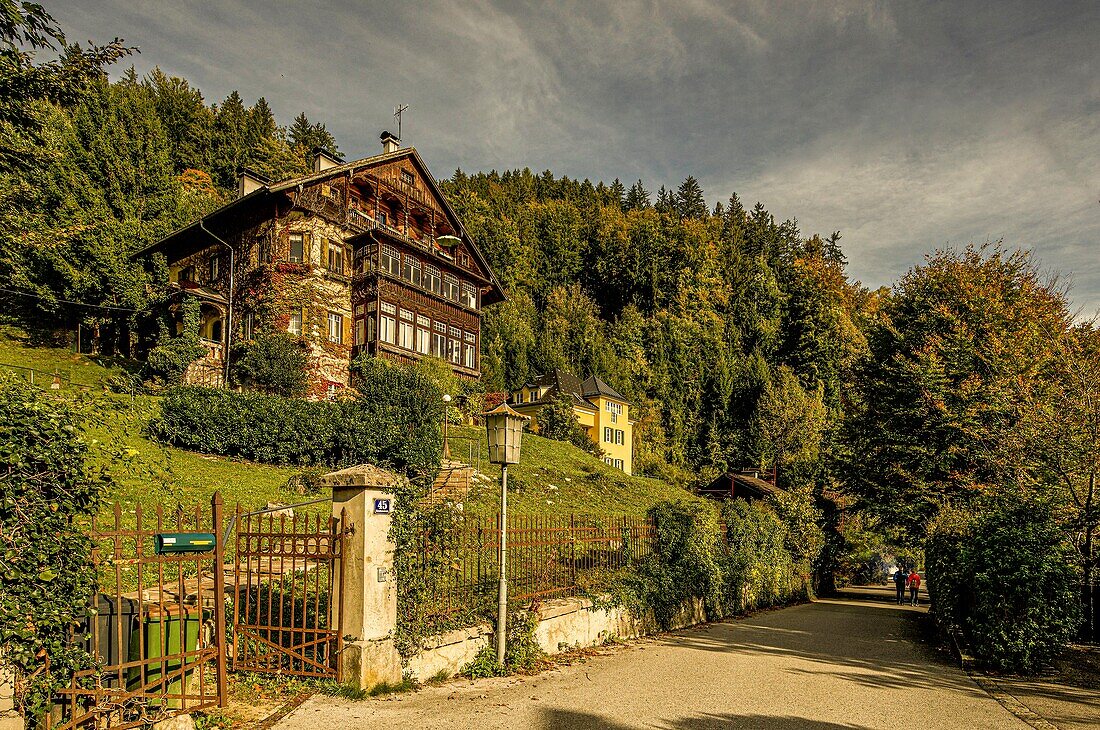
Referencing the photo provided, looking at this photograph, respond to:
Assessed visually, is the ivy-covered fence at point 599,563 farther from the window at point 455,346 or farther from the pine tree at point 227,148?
the pine tree at point 227,148

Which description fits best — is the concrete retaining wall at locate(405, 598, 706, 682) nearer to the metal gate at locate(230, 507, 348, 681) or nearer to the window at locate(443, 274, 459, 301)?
the metal gate at locate(230, 507, 348, 681)

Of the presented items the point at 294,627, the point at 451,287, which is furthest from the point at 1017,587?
the point at 451,287

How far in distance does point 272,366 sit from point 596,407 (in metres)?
27.5

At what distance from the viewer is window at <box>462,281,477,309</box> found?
119 ft

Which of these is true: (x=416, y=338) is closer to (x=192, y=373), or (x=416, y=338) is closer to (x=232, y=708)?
(x=192, y=373)

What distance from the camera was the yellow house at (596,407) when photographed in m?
47.0

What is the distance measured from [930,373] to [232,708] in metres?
24.1

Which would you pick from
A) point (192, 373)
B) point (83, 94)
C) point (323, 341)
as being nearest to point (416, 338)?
point (323, 341)

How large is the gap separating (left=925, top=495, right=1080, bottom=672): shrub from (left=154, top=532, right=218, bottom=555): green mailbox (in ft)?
36.3

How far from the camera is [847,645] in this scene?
41.1ft

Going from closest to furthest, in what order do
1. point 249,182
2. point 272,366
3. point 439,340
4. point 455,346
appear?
point 272,366 < point 249,182 < point 439,340 < point 455,346

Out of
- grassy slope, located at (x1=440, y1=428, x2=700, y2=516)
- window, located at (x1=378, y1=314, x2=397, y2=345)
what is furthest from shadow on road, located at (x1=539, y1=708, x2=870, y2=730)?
window, located at (x1=378, y1=314, x2=397, y2=345)

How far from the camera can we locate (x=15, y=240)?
29.1 meters

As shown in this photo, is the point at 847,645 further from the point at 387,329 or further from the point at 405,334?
the point at 405,334
